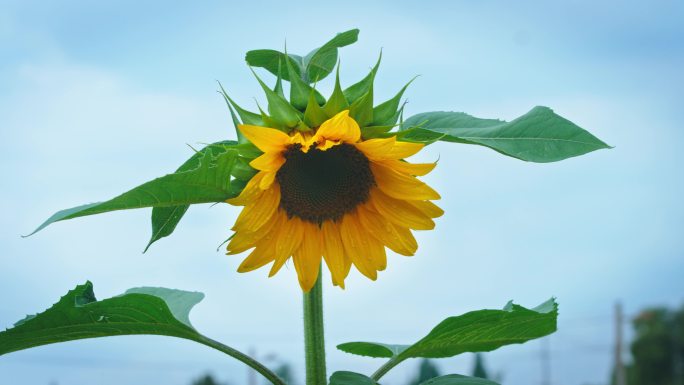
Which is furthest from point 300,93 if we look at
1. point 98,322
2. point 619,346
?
point 619,346

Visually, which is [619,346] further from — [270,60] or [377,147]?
[377,147]

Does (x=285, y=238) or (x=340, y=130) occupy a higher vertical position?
(x=340, y=130)

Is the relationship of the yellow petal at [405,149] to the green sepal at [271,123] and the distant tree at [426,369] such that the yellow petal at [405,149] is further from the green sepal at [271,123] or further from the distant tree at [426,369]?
the distant tree at [426,369]

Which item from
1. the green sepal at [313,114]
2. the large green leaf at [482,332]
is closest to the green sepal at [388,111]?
the green sepal at [313,114]

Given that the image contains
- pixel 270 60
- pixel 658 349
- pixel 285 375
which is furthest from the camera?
pixel 658 349

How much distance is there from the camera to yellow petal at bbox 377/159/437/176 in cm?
192

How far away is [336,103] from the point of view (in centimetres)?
183

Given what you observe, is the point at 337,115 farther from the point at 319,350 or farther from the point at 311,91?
the point at 319,350

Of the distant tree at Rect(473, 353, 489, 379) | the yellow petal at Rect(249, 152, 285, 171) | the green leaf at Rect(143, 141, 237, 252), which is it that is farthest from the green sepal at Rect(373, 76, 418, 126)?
the distant tree at Rect(473, 353, 489, 379)

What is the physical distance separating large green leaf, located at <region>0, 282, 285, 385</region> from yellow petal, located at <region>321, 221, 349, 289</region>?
26 centimetres

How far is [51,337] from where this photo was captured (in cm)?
184

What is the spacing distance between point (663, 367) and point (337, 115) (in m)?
45.9

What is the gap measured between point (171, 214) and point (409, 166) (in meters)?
0.51

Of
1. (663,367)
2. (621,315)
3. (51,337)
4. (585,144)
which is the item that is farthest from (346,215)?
(663,367)
